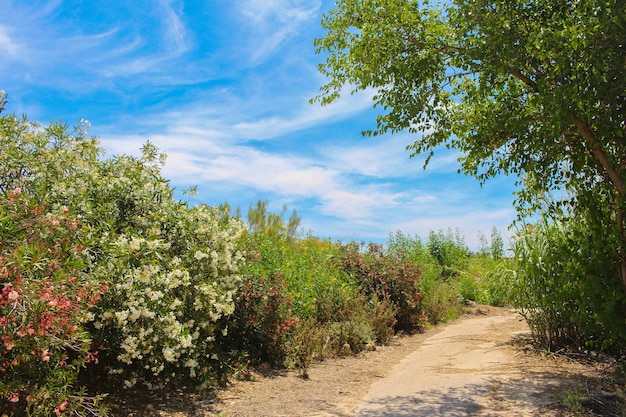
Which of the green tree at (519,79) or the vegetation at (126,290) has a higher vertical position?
the green tree at (519,79)

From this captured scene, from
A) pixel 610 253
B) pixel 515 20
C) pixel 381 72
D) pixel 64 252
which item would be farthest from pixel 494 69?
pixel 64 252

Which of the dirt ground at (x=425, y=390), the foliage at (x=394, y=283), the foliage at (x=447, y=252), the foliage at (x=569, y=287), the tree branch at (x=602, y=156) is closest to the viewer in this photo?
the dirt ground at (x=425, y=390)

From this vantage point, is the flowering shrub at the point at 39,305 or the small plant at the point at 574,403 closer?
the flowering shrub at the point at 39,305

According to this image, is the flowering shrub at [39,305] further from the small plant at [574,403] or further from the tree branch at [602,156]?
the tree branch at [602,156]

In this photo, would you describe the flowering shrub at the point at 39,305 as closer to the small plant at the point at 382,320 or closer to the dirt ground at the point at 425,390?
the dirt ground at the point at 425,390

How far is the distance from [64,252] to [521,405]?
15.8 ft

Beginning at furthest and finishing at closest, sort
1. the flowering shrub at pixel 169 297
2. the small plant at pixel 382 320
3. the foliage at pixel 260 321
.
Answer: the small plant at pixel 382 320 < the foliage at pixel 260 321 < the flowering shrub at pixel 169 297

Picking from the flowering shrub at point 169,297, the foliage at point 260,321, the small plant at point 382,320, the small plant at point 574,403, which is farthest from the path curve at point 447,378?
the flowering shrub at point 169,297

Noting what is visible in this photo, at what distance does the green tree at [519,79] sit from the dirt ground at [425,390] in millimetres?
1541

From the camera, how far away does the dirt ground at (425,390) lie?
5066 millimetres

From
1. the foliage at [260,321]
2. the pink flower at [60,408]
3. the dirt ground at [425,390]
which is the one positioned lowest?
the dirt ground at [425,390]

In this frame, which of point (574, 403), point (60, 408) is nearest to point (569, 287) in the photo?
point (574, 403)

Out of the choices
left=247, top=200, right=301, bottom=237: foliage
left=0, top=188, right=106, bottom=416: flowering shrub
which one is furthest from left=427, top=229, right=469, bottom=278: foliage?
left=0, top=188, right=106, bottom=416: flowering shrub

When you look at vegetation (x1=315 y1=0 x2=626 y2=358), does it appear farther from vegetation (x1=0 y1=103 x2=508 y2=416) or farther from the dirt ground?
vegetation (x1=0 y1=103 x2=508 y2=416)
